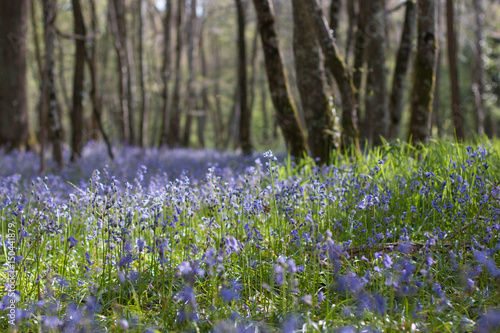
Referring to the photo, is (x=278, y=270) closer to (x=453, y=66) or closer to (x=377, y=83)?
(x=377, y=83)

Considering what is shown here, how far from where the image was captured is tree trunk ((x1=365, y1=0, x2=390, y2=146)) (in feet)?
32.5

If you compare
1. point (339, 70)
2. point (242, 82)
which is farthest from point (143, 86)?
point (339, 70)

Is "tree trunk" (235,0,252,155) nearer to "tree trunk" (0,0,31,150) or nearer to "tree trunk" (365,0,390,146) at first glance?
"tree trunk" (365,0,390,146)

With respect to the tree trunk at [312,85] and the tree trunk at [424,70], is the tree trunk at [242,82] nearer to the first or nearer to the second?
the tree trunk at [312,85]

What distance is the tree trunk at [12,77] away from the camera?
39.5 feet

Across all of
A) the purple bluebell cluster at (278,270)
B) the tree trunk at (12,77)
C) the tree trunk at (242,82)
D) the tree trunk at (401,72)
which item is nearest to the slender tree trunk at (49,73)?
the purple bluebell cluster at (278,270)

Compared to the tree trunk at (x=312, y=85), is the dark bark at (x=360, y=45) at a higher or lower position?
higher

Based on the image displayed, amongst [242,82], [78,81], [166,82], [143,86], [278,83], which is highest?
[166,82]

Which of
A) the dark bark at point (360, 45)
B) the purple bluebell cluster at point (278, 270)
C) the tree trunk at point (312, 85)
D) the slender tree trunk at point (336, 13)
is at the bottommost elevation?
the purple bluebell cluster at point (278, 270)

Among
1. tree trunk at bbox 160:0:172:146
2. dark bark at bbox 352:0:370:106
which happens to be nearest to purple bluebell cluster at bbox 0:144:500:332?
dark bark at bbox 352:0:370:106

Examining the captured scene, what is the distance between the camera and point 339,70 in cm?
634

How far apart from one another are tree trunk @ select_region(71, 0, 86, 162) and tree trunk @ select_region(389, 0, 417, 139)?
7.20m

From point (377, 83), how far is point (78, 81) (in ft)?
23.5

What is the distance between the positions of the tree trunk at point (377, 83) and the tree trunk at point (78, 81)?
6.93m
